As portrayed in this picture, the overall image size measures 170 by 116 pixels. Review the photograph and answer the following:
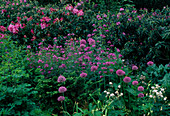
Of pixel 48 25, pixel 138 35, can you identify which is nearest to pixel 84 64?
pixel 138 35

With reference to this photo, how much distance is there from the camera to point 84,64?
3.91m

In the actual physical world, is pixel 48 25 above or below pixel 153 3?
below

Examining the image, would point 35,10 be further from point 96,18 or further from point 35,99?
point 35,99

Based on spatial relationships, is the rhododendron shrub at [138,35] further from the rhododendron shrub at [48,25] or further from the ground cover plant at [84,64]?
the rhododendron shrub at [48,25]

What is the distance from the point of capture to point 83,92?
12.6 feet

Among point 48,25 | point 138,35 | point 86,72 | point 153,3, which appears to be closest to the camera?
point 86,72

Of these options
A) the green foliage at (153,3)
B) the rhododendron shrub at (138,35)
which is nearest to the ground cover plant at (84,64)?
the rhododendron shrub at (138,35)

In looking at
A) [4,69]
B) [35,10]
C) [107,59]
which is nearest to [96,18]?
[35,10]

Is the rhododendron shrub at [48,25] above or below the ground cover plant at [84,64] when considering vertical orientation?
above

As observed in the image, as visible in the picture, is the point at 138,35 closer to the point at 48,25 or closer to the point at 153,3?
the point at 48,25

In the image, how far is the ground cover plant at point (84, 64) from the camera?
125 inches

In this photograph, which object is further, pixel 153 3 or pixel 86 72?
pixel 153 3

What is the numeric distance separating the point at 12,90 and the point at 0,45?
2.31 metres

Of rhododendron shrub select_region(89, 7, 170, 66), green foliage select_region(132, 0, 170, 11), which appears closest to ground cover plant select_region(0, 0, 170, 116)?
rhododendron shrub select_region(89, 7, 170, 66)
